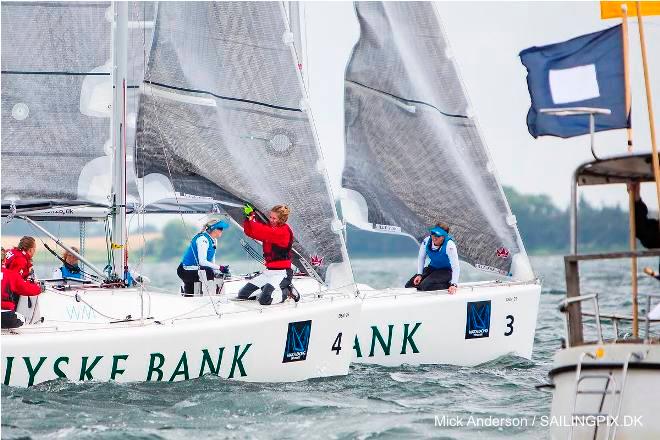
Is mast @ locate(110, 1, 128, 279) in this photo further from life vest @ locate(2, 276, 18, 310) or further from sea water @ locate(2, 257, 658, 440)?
sea water @ locate(2, 257, 658, 440)

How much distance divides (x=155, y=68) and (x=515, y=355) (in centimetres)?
547

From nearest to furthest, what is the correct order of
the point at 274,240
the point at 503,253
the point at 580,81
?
1. the point at 580,81
2. the point at 274,240
3. the point at 503,253

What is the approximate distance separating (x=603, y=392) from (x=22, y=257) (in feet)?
19.1

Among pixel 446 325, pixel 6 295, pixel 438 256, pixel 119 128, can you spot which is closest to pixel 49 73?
pixel 119 128

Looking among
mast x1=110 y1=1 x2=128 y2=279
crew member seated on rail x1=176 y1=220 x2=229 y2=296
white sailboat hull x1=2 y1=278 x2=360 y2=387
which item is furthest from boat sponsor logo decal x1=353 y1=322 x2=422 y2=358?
mast x1=110 y1=1 x2=128 y2=279

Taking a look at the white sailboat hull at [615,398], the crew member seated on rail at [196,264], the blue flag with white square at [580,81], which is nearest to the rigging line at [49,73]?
the crew member seated on rail at [196,264]

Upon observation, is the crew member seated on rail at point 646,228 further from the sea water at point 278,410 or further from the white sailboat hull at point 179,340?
the white sailboat hull at point 179,340

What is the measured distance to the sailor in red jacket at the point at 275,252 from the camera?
40.0 ft

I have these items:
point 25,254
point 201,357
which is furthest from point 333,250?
point 25,254

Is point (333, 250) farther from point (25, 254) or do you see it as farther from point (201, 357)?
point (25, 254)

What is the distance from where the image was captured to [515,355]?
1459cm

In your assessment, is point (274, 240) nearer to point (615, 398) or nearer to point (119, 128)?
point (119, 128)

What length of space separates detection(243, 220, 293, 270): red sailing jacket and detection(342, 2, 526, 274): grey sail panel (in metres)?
3.31

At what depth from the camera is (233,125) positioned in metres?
13.2
